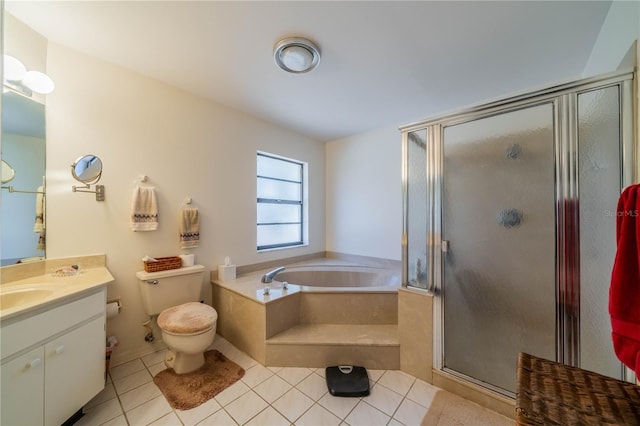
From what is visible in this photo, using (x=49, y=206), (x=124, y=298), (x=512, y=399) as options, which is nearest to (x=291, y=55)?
(x=49, y=206)

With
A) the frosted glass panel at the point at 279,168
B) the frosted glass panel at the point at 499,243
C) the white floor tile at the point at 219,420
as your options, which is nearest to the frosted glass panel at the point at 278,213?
the frosted glass panel at the point at 279,168

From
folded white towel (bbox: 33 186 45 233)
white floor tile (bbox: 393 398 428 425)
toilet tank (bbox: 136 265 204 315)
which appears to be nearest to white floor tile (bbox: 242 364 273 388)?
toilet tank (bbox: 136 265 204 315)

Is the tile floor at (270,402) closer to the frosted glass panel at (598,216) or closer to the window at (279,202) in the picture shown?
the frosted glass panel at (598,216)

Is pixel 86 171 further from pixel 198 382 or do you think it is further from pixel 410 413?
pixel 410 413

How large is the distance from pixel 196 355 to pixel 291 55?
7.84 feet

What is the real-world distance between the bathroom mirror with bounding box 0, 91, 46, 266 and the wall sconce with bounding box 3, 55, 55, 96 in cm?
6

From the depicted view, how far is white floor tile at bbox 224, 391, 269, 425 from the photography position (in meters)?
1.40

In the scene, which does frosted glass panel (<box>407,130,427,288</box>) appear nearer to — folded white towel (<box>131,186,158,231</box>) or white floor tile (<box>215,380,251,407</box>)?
white floor tile (<box>215,380,251,407</box>)

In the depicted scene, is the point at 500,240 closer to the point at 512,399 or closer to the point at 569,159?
the point at 569,159

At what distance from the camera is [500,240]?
149cm

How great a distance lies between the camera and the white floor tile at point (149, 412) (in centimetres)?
136

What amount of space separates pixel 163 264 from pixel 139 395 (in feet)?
2.98

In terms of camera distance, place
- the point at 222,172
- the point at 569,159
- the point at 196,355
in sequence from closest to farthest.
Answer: the point at 569,159, the point at 196,355, the point at 222,172

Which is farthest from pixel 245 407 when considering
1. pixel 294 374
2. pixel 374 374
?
pixel 374 374
